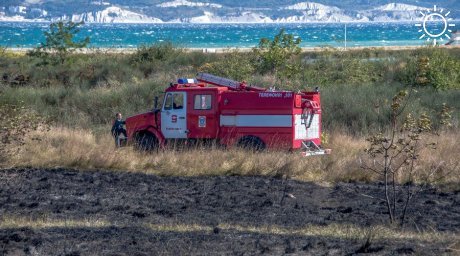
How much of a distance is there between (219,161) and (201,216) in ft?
20.6

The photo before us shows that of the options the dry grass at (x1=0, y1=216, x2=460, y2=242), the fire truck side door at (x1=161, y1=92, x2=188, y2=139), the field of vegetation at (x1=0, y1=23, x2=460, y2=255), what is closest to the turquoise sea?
the field of vegetation at (x1=0, y1=23, x2=460, y2=255)

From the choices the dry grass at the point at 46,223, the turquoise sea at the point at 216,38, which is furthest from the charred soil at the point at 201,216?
the turquoise sea at the point at 216,38

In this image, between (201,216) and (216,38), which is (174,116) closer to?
(201,216)

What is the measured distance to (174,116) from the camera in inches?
898

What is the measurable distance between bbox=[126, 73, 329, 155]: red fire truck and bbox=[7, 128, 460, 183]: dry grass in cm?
85

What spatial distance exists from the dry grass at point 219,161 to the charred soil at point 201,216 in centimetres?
A: 62

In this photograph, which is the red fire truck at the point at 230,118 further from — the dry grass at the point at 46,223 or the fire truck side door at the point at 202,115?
the dry grass at the point at 46,223

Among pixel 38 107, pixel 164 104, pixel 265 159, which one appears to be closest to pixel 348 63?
pixel 38 107

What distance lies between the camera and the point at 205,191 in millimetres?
16750

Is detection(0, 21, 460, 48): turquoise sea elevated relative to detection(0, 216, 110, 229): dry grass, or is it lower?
lower

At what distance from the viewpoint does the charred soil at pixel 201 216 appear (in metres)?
10.4

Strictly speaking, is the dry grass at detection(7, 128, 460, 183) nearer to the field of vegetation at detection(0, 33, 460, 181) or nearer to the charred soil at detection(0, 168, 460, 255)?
the field of vegetation at detection(0, 33, 460, 181)

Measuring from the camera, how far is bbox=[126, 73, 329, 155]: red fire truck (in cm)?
2155

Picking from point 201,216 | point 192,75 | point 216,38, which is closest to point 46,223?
point 201,216
